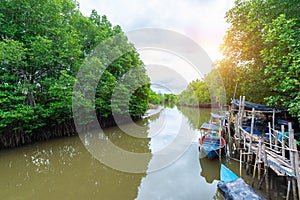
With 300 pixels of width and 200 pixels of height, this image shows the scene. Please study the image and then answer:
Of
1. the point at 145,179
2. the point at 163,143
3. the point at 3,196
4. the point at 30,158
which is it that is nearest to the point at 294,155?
the point at 145,179

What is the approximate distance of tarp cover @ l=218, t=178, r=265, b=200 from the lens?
3.33 meters

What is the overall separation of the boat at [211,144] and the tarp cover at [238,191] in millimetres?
2399

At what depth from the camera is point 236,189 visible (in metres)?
3.66

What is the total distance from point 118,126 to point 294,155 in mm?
13835

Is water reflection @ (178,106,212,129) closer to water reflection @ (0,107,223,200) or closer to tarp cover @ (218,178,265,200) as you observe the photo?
water reflection @ (0,107,223,200)

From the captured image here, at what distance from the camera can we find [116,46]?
12359 mm

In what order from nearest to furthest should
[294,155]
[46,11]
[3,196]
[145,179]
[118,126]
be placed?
[294,155], [3,196], [145,179], [46,11], [118,126]

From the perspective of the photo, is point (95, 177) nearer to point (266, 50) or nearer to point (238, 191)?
point (238, 191)

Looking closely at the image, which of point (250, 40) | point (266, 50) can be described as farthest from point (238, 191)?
point (250, 40)

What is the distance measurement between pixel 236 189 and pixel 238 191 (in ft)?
0.35

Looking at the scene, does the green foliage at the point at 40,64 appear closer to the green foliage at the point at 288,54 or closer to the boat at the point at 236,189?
the boat at the point at 236,189

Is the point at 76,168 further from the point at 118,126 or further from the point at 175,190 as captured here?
the point at 118,126

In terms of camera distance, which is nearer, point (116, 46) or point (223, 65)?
point (223, 65)

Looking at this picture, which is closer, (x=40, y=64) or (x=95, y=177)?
(x=95, y=177)
